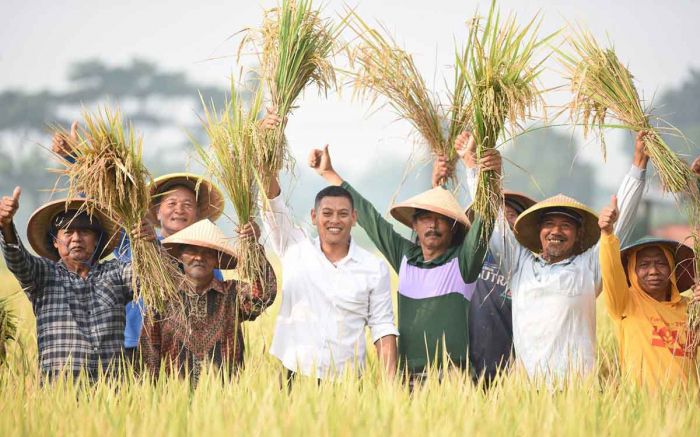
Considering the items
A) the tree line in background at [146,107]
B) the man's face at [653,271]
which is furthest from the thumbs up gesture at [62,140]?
the tree line in background at [146,107]

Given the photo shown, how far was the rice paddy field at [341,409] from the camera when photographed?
3.58 metres

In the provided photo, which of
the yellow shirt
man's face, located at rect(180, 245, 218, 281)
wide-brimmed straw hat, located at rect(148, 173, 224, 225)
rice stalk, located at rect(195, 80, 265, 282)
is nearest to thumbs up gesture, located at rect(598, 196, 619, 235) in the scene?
the yellow shirt

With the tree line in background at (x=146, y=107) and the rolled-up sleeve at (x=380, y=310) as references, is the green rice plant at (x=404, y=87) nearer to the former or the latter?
the rolled-up sleeve at (x=380, y=310)

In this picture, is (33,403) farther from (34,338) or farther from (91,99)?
(91,99)

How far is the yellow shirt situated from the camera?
449cm

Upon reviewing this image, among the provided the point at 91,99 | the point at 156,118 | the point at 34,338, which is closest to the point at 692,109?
the point at 156,118

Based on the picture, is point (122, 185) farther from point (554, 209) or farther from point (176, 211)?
point (554, 209)

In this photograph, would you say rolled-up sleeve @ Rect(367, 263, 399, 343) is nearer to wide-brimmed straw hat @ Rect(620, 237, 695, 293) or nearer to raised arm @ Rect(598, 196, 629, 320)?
raised arm @ Rect(598, 196, 629, 320)

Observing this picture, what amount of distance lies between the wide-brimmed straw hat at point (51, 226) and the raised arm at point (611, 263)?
7.48ft

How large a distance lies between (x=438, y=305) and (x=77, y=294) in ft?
5.66

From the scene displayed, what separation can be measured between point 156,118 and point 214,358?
44719mm

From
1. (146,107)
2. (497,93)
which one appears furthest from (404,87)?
(146,107)

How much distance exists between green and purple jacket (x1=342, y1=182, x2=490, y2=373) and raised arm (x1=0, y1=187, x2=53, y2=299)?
1771 mm

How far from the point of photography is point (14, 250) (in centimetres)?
431
